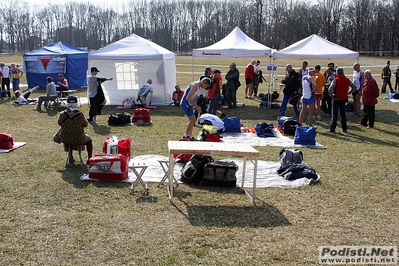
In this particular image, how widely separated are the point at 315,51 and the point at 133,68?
7.12m

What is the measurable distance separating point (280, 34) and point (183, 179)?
7435cm

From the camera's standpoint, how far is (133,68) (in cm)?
1622

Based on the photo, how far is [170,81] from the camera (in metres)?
16.5

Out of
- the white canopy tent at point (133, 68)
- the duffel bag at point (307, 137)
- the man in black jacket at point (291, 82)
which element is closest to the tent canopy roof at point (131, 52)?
the white canopy tent at point (133, 68)

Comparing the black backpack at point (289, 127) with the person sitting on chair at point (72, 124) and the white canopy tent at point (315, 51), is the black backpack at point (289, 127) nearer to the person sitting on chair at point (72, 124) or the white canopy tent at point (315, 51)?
the white canopy tent at point (315, 51)

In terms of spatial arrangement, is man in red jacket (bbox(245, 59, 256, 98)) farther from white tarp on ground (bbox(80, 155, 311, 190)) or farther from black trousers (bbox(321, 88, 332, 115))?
white tarp on ground (bbox(80, 155, 311, 190))

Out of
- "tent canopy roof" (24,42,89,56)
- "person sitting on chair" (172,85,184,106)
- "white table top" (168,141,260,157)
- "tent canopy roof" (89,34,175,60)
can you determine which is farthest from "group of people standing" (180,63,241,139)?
"tent canopy roof" (24,42,89,56)

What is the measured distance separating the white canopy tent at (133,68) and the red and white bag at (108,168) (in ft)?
30.0

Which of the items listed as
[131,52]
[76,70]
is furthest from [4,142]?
[76,70]

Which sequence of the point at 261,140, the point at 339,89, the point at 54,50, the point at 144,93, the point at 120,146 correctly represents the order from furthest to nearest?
1. the point at 54,50
2. the point at 144,93
3. the point at 339,89
4. the point at 261,140
5. the point at 120,146

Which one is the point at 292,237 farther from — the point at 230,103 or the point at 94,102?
the point at 230,103

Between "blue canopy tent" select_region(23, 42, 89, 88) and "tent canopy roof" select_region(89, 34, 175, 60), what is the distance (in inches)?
265

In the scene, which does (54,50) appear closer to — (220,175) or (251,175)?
(251,175)

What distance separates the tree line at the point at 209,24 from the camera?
6881 cm
